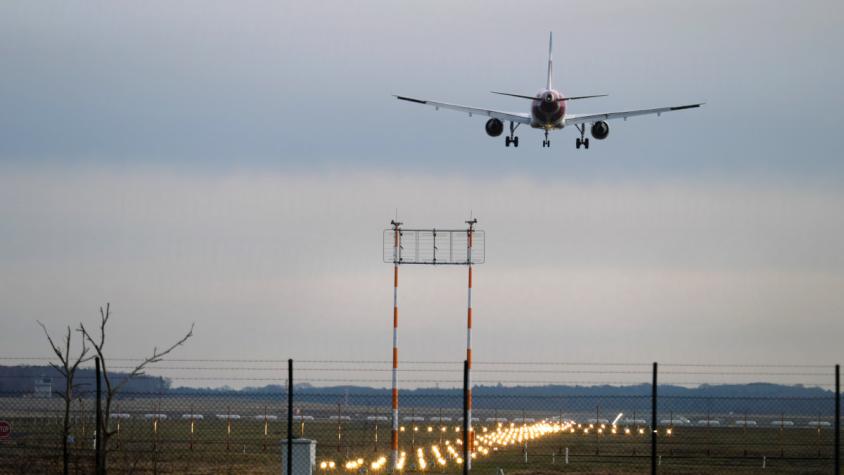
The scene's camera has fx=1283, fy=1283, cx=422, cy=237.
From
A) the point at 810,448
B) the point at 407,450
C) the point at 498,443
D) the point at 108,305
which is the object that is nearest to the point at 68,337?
the point at 108,305

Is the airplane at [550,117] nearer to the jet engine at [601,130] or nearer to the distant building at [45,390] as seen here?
the jet engine at [601,130]

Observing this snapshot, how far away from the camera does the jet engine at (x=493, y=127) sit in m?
67.1

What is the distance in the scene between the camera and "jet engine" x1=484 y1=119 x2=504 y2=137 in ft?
220

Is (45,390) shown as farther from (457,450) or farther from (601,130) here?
(601,130)

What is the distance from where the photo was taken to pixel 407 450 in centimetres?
6309

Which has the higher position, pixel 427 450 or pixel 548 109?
pixel 548 109

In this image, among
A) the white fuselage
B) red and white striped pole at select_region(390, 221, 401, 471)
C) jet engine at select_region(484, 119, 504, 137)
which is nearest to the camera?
red and white striped pole at select_region(390, 221, 401, 471)

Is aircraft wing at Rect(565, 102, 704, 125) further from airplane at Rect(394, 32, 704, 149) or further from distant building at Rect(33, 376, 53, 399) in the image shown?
distant building at Rect(33, 376, 53, 399)

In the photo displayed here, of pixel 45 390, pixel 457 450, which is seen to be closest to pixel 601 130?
pixel 457 450

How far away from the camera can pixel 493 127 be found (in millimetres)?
67188

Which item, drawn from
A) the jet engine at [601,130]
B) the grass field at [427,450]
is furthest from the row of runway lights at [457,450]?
the jet engine at [601,130]

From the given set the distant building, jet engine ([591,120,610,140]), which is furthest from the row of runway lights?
jet engine ([591,120,610,140])

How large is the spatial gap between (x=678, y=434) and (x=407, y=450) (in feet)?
105

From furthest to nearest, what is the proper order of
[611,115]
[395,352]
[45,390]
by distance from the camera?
[45,390], [611,115], [395,352]
